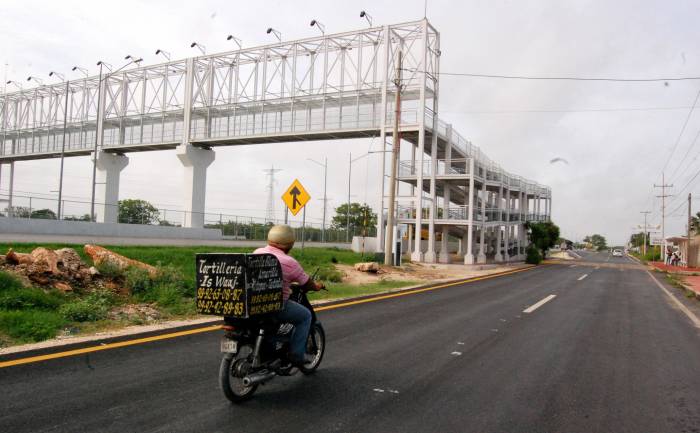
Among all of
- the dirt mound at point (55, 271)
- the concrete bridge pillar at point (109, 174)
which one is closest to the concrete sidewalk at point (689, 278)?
the dirt mound at point (55, 271)

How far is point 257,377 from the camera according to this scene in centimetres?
490

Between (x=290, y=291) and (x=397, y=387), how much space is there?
1.53 m

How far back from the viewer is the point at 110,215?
32.5 metres

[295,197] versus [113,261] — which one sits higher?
[295,197]

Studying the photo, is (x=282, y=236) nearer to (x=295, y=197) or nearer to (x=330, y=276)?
(x=330, y=276)

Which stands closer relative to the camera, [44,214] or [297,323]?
[297,323]

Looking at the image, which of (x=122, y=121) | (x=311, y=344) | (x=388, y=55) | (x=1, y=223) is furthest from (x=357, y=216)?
(x=311, y=344)

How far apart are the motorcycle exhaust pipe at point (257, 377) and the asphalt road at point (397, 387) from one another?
0.66 ft

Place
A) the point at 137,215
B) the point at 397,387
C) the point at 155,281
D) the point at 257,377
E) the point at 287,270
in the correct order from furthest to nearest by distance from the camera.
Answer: the point at 137,215
the point at 155,281
the point at 397,387
the point at 287,270
the point at 257,377

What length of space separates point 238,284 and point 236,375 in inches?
34.5

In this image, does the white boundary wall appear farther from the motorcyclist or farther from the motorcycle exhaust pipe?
the motorcycle exhaust pipe

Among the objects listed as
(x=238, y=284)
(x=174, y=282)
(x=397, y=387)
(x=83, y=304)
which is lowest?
(x=397, y=387)

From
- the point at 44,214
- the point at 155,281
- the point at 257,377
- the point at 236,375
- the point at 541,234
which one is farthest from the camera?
the point at 541,234

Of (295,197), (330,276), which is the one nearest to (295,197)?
(295,197)
